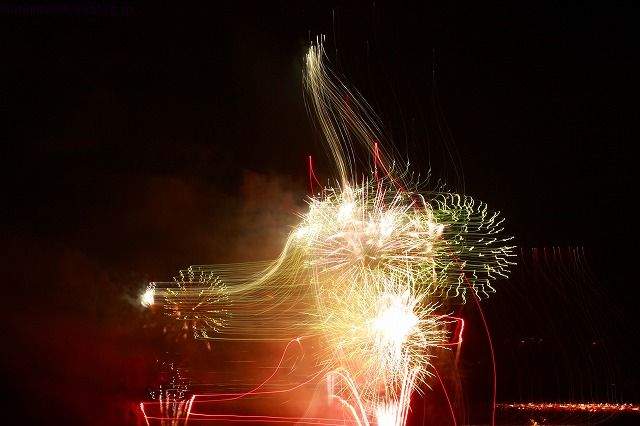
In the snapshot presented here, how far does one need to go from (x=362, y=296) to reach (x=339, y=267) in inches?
43.7

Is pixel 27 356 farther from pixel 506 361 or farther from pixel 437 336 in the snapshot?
pixel 506 361

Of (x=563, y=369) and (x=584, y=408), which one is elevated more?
(x=563, y=369)

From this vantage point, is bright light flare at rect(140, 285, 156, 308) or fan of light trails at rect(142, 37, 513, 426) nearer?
fan of light trails at rect(142, 37, 513, 426)

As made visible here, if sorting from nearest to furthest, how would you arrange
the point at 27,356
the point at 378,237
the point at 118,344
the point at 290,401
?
the point at 27,356 < the point at 118,344 < the point at 378,237 < the point at 290,401

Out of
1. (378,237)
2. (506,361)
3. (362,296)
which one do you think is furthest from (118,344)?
(506,361)

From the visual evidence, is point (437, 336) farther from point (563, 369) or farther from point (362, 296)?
point (563, 369)

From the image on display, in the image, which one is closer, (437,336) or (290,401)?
(437,336)

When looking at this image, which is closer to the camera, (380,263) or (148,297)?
(380,263)

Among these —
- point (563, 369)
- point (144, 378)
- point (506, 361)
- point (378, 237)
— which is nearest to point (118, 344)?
point (144, 378)

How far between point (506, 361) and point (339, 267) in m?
5.10

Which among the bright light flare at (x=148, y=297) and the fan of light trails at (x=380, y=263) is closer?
the fan of light trails at (x=380, y=263)

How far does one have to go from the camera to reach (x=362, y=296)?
929 cm

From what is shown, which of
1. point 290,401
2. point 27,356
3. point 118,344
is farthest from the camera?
point 290,401

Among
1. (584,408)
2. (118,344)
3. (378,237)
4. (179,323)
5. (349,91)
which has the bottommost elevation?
(584,408)
